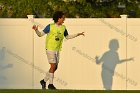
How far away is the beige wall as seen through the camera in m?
16.6

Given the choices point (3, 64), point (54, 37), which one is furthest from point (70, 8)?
point (54, 37)

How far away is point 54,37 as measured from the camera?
13805mm

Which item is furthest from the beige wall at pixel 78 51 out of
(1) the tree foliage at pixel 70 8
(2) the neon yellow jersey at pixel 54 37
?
(1) the tree foliage at pixel 70 8

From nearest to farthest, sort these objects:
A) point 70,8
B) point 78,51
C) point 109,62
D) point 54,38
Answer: point 54,38 → point 78,51 → point 109,62 → point 70,8

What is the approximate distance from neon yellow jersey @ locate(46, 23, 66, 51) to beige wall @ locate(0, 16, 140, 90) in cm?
268

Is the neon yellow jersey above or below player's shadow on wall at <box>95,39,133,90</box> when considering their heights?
above

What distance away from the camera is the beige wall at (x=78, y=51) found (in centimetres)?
1658

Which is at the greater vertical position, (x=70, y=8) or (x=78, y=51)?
(x=70, y=8)

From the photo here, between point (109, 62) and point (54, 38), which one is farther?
point (109, 62)

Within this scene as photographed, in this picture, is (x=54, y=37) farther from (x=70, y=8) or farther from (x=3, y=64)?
(x=70, y=8)

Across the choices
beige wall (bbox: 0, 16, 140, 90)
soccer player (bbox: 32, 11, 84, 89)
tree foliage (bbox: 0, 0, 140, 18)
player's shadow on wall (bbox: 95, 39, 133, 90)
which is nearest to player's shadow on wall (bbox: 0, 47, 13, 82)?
beige wall (bbox: 0, 16, 140, 90)

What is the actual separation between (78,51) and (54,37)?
9.16 feet

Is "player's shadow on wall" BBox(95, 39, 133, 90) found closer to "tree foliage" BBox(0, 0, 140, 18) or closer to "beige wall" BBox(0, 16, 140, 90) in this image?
"beige wall" BBox(0, 16, 140, 90)

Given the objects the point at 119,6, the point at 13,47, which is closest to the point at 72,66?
the point at 13,47
